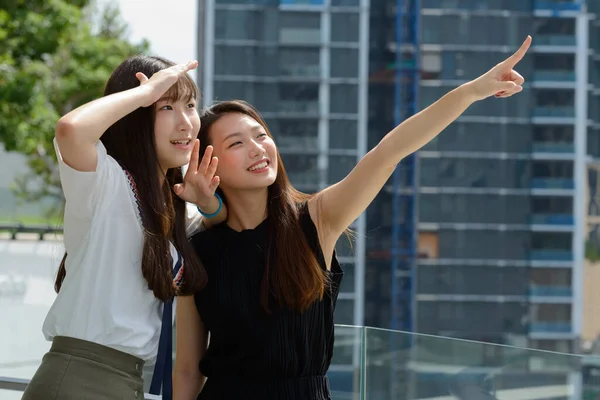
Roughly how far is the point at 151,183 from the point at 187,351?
0.26 metres

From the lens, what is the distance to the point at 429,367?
1669 millimetres

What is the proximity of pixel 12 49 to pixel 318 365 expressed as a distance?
24.2 ft

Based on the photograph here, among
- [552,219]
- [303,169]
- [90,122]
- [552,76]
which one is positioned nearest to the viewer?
[90,122]

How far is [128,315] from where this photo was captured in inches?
38.8

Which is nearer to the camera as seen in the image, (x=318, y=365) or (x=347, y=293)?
(x=318, y=365)

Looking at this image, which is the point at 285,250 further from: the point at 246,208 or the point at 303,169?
the point at 303,169

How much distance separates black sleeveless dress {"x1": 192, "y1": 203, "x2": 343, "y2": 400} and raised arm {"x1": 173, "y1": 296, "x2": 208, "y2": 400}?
2 cm

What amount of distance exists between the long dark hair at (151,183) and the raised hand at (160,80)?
0.02 metres

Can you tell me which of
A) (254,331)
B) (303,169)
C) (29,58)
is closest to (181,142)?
(254,331)

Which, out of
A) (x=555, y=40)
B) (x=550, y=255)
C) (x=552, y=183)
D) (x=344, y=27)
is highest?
(x=344, y=27)

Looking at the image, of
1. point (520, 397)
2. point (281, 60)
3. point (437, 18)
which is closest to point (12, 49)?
point (520, 397)

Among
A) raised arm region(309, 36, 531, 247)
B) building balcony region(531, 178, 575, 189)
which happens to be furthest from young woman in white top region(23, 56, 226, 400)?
building balcony region(531, 178, 575, 189)

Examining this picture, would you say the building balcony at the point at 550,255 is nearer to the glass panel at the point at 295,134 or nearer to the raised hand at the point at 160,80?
the glass panel at the point at 295,134

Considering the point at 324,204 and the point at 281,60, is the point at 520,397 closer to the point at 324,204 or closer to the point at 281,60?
the point at 324,204
